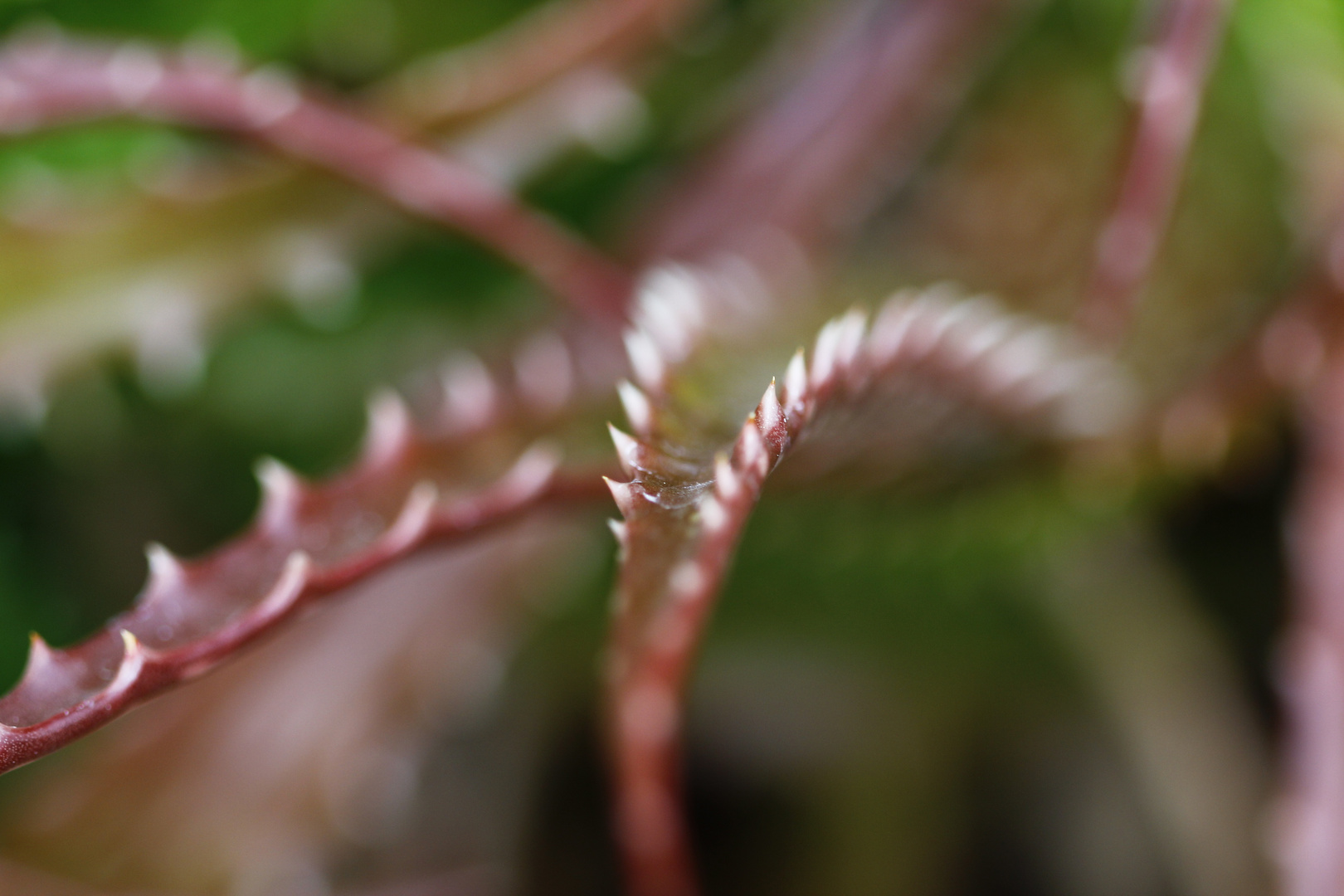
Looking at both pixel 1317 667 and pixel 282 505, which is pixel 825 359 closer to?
pixel 282 505

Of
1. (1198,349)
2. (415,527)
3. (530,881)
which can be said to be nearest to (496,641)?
(530,881)

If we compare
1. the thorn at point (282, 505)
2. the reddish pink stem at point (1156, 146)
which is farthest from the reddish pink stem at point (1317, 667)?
the thorn at point (282, 505)

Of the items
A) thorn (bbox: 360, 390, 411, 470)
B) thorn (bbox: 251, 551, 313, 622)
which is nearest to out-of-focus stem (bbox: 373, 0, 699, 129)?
thorn (bbox: 360, 390, 411, 470)

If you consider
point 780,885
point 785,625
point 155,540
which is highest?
point 155,540

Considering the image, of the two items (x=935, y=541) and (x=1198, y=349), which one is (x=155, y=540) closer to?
(x=935, y=541)

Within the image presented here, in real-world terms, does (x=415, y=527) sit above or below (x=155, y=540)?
below

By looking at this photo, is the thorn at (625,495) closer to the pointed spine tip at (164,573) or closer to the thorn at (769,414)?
the thorn at (769,414)
